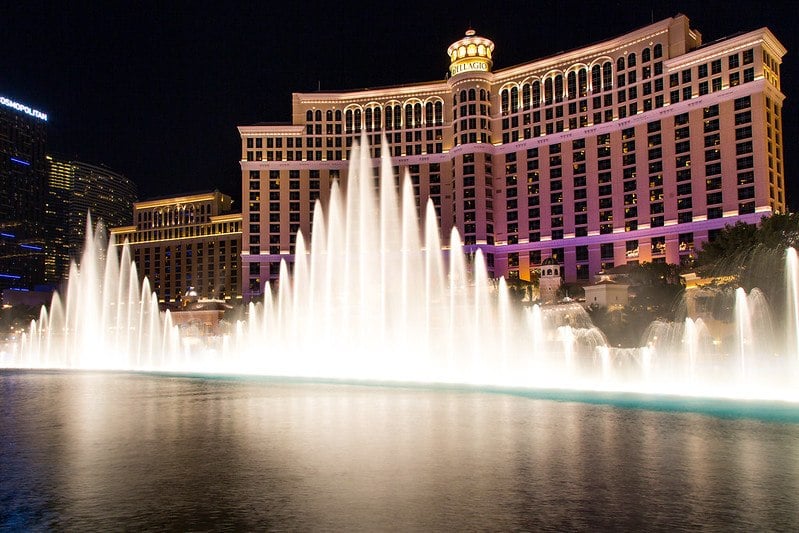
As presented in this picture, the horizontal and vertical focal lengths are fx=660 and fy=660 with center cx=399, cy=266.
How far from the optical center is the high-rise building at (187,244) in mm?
135000

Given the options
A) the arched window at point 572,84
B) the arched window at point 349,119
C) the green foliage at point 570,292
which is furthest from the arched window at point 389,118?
the green foliage at point 570,292

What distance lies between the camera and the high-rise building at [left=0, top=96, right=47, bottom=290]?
13675 centimetres

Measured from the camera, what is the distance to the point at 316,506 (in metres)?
8.70

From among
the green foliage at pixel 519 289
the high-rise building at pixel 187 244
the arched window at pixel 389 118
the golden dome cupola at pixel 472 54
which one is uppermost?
the golden dome cupola at pixel 472 54

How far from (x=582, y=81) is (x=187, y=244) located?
286ft

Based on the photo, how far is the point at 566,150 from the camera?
3799 inches

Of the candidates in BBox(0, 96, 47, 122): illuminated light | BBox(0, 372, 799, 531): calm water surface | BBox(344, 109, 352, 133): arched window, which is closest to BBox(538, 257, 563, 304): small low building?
BBox(344, 109, 352, 133): arched window

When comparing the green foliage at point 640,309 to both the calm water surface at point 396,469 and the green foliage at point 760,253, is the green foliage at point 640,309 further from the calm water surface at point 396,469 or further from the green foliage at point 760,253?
the calm water surface at point 396,469

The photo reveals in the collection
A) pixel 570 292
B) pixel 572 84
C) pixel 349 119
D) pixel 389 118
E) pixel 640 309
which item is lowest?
pixel 640 309

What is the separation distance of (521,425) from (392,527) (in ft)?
26.4

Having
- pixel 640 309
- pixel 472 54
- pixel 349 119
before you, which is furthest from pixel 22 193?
pixel 640 309

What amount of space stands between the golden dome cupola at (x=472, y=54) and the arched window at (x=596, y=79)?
16631 millimetres

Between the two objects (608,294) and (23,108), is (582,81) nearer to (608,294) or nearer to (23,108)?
(608,294)

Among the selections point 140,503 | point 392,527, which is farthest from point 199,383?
point 392,527
